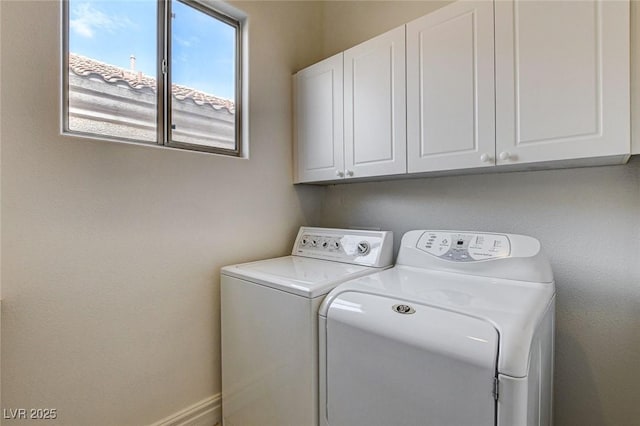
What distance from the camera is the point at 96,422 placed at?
4.29ft

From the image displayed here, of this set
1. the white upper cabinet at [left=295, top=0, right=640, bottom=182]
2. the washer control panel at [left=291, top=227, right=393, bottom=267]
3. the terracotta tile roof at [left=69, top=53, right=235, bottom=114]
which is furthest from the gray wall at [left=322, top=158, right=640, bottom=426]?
the terracotta tile roof at [left=69, top=53, right=235, bottom=114]

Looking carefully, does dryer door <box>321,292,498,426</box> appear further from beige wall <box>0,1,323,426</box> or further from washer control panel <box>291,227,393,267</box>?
beige wall <box>0,1,323,426</box>

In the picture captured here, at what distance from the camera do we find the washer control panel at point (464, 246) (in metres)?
1.32

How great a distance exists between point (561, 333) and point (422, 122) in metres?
1.19

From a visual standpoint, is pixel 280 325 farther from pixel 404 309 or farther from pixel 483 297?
pixel 483 297

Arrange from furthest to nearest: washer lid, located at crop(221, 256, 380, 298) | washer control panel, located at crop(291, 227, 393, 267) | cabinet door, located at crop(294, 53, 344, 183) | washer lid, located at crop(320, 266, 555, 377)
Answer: cabinet door, located at crop(294, 53, 344, 183) → washer control panel, located at crop(291, 227, 393, 267) → washer lid, located at crop(221, 256, 380, 298) → washer lid, located at crop(320, 266, 555, 377)

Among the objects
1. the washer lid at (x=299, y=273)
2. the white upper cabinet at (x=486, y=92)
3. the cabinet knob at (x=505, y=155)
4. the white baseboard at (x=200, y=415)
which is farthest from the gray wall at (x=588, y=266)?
the white baseboard at (x=200, y=415)

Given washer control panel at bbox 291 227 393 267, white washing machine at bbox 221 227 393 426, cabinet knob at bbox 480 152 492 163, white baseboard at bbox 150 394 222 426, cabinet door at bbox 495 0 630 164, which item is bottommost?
white baseboard at bbox 150 394 222 426

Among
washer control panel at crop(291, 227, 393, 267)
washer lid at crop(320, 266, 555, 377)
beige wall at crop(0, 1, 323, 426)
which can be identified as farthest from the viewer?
washer control panel at crop(291, 227, 393, 267)

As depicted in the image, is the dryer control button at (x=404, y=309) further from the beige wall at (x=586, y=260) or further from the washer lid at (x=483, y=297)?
the beige wall at (x=586, y=260)

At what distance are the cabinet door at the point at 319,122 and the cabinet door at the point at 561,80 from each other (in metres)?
0.86

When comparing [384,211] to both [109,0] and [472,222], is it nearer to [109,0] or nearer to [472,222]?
[472,222]

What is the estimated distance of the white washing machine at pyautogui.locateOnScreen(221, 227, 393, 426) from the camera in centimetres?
119

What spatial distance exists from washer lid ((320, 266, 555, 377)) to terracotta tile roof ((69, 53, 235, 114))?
4.36 feet
